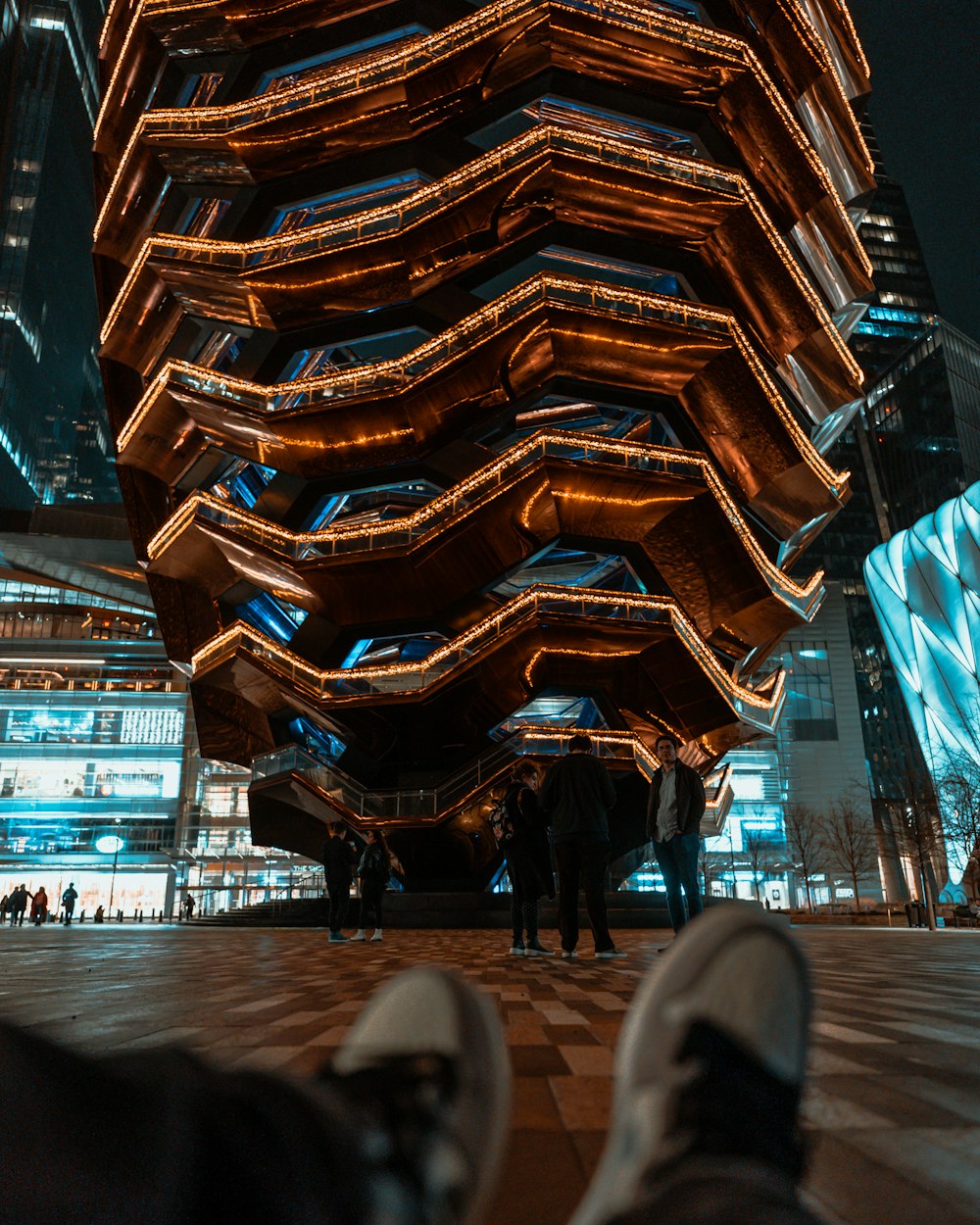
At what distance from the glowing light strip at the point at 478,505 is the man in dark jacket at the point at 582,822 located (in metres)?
14.7

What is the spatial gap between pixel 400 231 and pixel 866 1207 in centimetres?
2671

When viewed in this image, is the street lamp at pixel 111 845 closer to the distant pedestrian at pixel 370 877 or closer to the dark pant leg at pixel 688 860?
the distant pedestrian at pixel 370 877

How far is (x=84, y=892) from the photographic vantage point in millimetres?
57781

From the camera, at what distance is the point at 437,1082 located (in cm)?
135

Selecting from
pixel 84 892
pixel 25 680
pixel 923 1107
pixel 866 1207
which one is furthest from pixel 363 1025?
pixel 25 680

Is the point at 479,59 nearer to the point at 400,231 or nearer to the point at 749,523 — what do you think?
the point at 400,231

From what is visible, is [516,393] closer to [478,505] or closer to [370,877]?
[478,505]

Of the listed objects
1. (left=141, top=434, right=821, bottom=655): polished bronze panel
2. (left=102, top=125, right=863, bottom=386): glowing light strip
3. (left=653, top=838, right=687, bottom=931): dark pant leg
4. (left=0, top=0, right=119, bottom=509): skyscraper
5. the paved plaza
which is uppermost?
(left=0, top=0, right=119, bottom=509): skyscraper

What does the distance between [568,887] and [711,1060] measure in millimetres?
7985

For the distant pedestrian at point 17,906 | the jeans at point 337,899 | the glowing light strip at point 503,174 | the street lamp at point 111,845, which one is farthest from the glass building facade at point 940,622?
the street lamp at point 111,845

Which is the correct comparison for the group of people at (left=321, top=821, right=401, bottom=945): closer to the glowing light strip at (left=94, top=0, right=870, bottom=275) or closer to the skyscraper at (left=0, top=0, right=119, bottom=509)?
the glowing light strip at (left=94, top=0, right=870, bottom=275)

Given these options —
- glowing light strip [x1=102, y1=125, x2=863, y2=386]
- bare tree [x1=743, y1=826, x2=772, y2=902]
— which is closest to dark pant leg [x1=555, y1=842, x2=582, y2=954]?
glowing light strip [x1=102, y1=125, x2=863, y2=386]

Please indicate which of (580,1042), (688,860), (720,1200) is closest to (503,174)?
(688,860)

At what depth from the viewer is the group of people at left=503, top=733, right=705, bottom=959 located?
27.6ft
